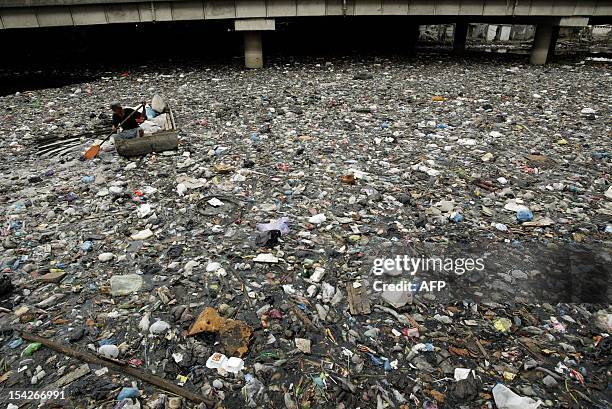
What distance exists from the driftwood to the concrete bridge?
204 inches

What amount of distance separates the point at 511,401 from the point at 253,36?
9.58 metres

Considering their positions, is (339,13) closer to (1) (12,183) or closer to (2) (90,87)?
(2) (90,87)

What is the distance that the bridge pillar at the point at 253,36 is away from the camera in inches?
366

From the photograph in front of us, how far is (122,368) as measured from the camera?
7.55ft

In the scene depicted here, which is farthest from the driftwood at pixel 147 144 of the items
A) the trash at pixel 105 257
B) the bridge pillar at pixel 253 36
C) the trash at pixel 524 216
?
the bridge pillar at pixel 253 36

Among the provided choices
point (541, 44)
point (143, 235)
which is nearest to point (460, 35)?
point (541, 44)

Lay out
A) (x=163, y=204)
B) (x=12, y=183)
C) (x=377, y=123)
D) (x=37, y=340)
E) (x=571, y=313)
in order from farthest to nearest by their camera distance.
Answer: (x=377, y=123)
(x=12, y=183)
(x=163, y=204)
(x=571, y=313)
(x=37, y=340)

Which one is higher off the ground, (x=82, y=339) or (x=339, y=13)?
(x=339, y=13)

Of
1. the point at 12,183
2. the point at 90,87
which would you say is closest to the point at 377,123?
the point at 12,183

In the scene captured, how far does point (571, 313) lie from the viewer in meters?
2.70

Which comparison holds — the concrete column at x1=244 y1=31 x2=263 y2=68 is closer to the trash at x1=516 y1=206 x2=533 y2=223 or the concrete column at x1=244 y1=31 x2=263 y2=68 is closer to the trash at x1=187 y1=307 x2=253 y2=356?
the trash at x1=516 y1=206 x2=533 y2=223

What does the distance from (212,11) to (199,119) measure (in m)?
4.02

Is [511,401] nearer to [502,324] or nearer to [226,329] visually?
[502,324]

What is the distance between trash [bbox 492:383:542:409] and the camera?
2082 mm
